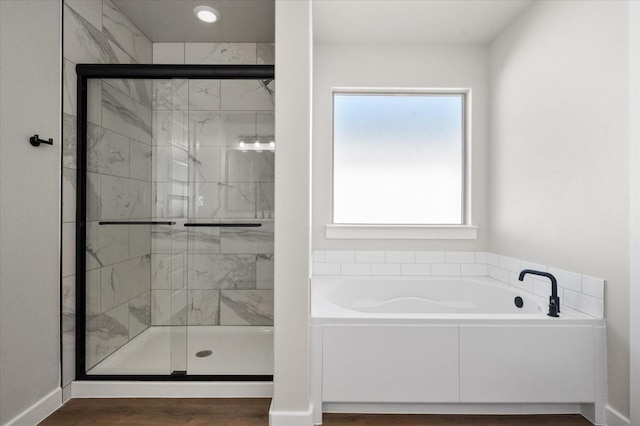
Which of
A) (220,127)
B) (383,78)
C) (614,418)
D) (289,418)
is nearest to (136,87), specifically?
(220,127)

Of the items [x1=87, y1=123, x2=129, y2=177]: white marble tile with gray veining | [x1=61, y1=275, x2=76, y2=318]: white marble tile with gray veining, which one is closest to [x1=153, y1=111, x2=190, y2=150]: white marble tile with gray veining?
[x1=87, y1=123, x2=129, y2=177]: white marble tile with gray veining

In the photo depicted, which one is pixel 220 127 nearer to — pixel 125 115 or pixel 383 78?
pixel 125 115

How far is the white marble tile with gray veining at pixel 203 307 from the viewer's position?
2086mm

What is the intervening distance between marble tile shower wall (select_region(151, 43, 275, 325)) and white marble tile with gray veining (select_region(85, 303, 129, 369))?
0.22 metres

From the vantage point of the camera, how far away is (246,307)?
234cm

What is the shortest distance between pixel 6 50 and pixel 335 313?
77.5 inches

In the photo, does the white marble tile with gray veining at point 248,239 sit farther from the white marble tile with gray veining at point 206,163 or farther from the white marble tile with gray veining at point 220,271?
the white marble tile with gray veining at point 206,163

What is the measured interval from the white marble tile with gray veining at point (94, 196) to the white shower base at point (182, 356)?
30.4 inches

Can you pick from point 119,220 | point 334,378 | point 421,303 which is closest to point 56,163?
point 119,220

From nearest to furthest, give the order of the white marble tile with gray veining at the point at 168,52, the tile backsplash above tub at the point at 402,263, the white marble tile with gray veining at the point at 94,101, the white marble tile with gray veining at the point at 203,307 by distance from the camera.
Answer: the white marble tile with gray veining at the point at 94,101 < the white marble tile with gray veining at the point at 203,307 < the tile backsplash above tub at the point at 402,263 < the white marble tile with gray veining at the point at 168,52

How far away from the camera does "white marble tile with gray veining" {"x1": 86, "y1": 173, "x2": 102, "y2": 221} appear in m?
1.99

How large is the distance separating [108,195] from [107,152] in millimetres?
259

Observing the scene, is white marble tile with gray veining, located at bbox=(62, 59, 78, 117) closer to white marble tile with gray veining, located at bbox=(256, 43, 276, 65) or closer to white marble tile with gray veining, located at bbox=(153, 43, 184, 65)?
white marble tile with gray veining, located at bbox=(153, 43, 184, 65)

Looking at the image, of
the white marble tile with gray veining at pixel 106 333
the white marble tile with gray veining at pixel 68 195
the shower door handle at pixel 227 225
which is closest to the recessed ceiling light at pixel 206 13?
the white marble tile with gray veining at pixel 68 195
